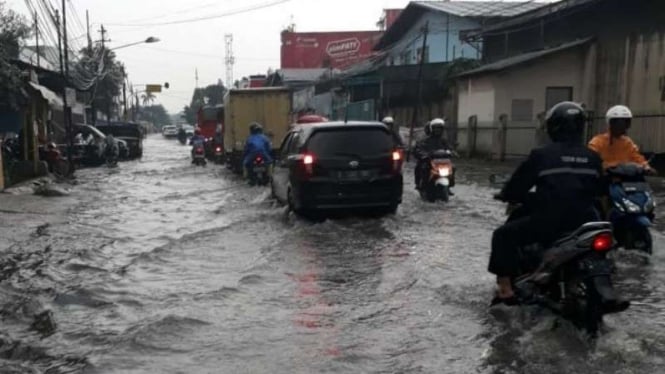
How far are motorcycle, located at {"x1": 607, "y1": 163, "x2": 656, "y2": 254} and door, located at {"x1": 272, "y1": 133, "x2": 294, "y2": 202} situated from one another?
5586 mm

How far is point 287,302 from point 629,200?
354 centimetres

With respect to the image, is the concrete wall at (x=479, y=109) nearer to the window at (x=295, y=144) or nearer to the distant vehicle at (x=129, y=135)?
the window at (x=295, y=144)

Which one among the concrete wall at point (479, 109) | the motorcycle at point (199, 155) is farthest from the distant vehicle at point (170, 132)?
the concrete wall at point (479, 109)

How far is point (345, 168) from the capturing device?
10445 millimetres

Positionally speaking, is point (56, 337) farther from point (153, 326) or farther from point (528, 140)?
point (528, 140)

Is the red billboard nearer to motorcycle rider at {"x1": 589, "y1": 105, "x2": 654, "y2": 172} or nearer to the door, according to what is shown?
the door

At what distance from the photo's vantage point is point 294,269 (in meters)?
7.89

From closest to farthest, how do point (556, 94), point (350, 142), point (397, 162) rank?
point (350, 142), point (397, 162), point (556, 94)

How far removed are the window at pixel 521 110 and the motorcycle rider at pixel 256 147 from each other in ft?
40.1

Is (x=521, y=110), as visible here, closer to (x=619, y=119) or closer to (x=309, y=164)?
(x=309, y=164)

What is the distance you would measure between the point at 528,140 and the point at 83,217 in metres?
16.3

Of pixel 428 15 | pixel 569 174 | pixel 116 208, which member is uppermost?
pixel 428 15

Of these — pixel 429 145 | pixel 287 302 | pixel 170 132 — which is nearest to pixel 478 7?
pixel 429 145

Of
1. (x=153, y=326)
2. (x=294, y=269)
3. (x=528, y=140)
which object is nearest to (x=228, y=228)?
(x=294, y=269)
